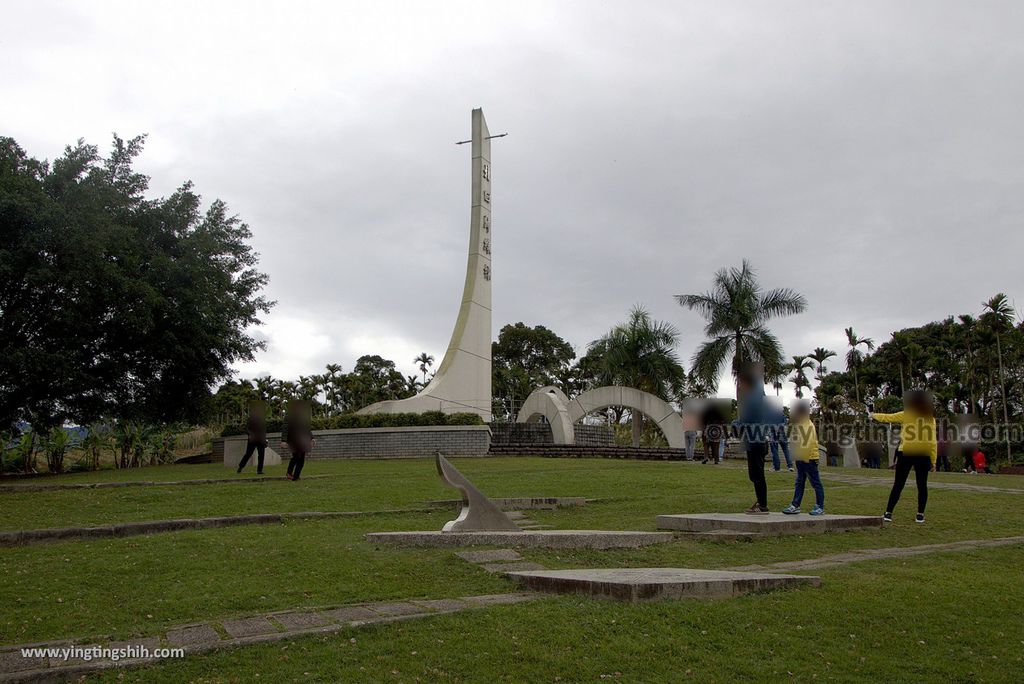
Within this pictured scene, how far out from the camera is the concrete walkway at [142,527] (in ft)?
28.2

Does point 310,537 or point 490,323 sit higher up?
point 490,323

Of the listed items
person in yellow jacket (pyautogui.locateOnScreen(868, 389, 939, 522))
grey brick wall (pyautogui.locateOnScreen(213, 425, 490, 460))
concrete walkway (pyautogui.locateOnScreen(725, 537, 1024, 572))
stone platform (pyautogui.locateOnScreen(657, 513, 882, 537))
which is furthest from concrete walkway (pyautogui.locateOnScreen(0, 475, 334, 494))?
grey brick wall (pyautogui.locateOnScreen(213, 425, 490, 460))

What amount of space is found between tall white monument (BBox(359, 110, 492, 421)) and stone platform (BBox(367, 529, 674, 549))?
26.0m

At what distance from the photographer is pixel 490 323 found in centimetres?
3788

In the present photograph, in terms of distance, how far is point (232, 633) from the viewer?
502cm

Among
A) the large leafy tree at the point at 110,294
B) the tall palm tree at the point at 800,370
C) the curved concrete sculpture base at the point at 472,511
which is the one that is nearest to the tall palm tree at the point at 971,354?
the tall palm tree at the point at 800,370

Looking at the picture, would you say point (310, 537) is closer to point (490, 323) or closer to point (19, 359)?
point (19, 359)

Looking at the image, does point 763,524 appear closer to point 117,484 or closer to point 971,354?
point 117,484

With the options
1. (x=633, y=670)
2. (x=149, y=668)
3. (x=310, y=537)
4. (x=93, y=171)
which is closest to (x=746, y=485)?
(x=310, y=537)

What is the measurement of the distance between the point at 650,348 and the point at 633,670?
1283 inches

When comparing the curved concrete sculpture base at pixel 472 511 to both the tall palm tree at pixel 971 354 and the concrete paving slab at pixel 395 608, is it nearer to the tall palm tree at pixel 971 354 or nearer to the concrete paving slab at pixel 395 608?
the concrete paving slab at pixel 395 608

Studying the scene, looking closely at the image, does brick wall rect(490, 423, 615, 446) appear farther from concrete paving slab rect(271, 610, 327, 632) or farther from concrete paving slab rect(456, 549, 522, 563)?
concrete paving slab rect(271, 610, 327, 632)

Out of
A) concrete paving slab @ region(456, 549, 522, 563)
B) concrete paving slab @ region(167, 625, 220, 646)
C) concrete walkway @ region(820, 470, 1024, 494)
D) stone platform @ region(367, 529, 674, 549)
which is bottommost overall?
concrete paving slab @ region(167, 625, 220, 646)

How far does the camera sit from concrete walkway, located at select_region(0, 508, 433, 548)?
28.2 ft
